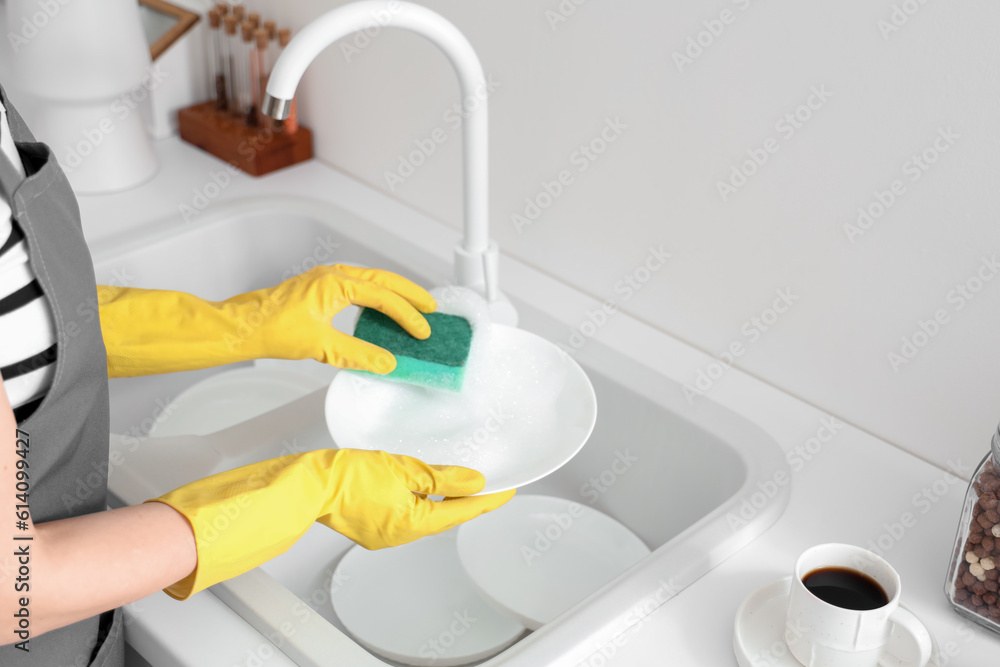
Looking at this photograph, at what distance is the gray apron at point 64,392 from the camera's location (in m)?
0.69

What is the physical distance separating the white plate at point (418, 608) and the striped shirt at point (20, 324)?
423mm

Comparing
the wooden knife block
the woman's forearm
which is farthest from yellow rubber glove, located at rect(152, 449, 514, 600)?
the wooden knife block

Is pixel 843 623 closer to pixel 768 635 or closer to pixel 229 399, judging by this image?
pixel 768 635

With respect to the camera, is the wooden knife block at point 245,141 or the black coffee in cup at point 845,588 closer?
the black coffee in cup at point 845,588

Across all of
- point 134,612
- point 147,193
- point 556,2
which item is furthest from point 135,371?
point 556,2

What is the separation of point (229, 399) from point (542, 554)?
20.2 inches

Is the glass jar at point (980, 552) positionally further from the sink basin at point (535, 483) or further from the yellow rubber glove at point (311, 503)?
the yellow rubber glove at point (311, 503)

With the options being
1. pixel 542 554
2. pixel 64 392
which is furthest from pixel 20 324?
pixel 542 554

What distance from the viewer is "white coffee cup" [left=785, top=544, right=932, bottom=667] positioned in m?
0.71

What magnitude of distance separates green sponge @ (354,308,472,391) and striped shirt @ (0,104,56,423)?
324mm

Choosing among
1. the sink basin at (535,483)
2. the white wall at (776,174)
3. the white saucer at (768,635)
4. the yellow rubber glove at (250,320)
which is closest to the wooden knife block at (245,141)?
the sink basin at (535,483)

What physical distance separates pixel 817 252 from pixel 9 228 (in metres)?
0.75

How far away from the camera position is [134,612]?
31.6 inches

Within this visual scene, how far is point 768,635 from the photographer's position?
2.58 feet
